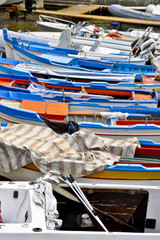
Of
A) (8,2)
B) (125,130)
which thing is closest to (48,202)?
(125,130)

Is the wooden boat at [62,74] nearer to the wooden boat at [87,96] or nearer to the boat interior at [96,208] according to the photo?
the wooden boat at [87,96]

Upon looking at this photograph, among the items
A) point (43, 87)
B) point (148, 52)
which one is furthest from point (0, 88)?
point (148, 52)

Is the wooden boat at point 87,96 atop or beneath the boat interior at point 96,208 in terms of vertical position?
atop

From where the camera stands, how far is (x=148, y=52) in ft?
52.3

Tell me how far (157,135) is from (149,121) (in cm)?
52

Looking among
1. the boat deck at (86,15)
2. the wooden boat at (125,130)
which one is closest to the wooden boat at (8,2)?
the boat deck at (86,15)

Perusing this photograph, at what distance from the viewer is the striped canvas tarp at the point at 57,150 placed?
7266 mm

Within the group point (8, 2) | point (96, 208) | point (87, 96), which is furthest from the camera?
point (8, 2)

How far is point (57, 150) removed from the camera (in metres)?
7.56

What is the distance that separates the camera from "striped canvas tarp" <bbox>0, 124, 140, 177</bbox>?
286 inches

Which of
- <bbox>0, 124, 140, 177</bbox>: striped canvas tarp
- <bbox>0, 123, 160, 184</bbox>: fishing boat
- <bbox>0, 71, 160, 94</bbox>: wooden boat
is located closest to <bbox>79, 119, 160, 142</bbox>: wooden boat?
<bbox>0, 124, 140, 177</bbox>: striped canvas tarp

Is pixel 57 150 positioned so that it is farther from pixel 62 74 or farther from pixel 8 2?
pixel 8 2

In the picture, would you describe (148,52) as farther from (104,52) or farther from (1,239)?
(1,239)

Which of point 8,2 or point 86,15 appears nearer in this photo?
point 8,2
